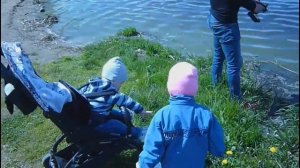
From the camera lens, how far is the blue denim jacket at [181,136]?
120 inches

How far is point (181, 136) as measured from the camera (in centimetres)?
308

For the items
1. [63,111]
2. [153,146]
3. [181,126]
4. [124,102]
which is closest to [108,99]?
[124,102]

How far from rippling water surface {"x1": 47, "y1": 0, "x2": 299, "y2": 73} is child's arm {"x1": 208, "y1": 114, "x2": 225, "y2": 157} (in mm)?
3357

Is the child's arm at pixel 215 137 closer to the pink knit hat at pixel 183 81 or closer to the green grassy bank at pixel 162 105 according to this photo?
the pink knit hat at pixel 183 81

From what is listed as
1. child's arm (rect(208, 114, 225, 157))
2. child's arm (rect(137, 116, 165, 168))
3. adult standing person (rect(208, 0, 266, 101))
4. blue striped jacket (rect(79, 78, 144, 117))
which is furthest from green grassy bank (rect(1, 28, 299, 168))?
child's arm (rect(137, 116, 165, 168))

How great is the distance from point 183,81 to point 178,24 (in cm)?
587

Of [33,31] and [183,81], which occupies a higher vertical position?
[183,81]

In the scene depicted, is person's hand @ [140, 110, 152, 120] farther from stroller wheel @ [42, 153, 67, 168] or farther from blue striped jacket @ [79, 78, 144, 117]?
stroller wheel @ [42, 153, 67, 168]

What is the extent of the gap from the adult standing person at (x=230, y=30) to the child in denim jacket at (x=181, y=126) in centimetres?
188

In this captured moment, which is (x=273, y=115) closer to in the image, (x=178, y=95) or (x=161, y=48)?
(x=178, y=95)

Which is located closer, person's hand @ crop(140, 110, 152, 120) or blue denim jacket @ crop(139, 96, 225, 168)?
blue denim jacket @ crop(139, 96, 225, 168)

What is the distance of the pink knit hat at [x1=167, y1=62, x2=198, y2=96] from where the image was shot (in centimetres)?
301

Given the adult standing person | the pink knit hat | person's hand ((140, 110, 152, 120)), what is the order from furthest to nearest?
the adult standing person
person's hand ((140, 110, 152, 120))
the pink knit hat

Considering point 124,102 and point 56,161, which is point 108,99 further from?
point 56,161
